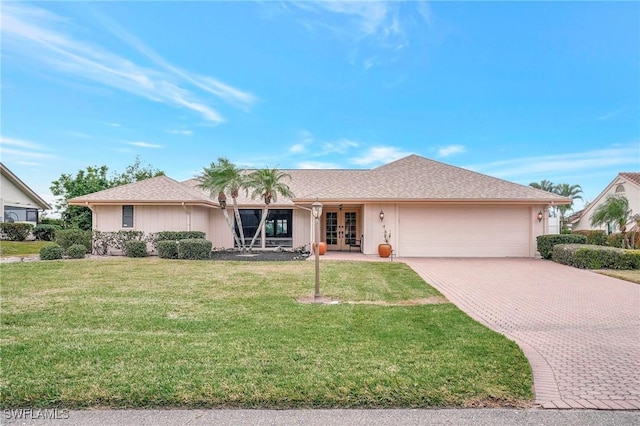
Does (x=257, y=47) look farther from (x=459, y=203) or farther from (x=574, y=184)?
(x=574, y=184)

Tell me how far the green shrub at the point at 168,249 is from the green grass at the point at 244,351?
22.1ft

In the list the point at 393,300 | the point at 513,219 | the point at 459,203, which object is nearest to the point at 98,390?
the point at 393,300

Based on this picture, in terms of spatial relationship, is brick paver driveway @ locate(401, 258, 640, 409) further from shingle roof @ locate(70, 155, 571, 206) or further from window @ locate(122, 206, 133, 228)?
window @ locate(122, 206, 133, 228)

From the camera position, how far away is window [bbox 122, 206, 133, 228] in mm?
17344

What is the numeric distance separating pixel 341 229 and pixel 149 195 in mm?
9945

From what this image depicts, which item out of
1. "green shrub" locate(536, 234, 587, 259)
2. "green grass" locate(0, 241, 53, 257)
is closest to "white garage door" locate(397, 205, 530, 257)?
"green shrub" locate(536, 234, 587, 259)

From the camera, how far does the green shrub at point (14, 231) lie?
2394 centimetres

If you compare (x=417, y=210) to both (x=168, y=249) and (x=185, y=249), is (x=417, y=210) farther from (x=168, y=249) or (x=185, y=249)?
(x=168, y=249)

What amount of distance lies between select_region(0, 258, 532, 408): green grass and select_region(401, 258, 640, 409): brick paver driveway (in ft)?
1.32

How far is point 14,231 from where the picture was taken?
2431 cm

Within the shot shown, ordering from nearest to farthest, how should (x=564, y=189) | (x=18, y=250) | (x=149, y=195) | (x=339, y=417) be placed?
(x=339, y=417)
(x=149, y=195)
(x=18, y=250)
(x=564, y=189)

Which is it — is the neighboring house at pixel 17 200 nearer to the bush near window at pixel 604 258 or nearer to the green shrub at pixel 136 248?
the green shrub at pixel 136 248

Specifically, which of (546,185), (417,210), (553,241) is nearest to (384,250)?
(417,210)

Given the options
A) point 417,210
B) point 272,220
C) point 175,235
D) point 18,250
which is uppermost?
point 417,210
